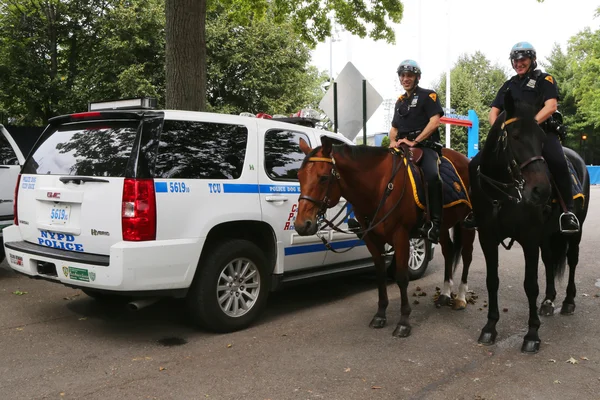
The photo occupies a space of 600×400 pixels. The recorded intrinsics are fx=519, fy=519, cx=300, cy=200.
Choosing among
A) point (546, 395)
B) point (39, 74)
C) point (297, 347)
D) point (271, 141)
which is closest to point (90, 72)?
point (39, 74)

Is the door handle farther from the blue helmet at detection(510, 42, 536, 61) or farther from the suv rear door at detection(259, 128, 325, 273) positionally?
the blue helmet at detection(510, 42, 536, 61)

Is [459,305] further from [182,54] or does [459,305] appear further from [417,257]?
[182,54]

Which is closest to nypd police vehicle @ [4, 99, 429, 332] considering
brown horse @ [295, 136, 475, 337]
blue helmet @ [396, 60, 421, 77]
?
brown horse @ [295, 136, 475, 337]

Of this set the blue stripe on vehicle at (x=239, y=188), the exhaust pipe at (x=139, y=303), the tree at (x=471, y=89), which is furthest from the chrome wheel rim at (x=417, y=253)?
the tree at (x=471, y=89)

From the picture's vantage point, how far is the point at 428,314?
6012 millimetres

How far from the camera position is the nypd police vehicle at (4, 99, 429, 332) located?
14.9 feet

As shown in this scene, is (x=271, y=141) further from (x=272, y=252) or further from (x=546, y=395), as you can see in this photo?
(x=546, y=395)

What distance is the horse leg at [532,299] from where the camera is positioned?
474 cm

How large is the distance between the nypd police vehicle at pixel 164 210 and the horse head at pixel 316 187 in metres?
0.83

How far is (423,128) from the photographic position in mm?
6000

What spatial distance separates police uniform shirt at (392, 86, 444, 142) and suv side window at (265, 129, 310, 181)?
1256 mm

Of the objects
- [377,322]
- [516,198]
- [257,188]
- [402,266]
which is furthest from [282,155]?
[516,198]

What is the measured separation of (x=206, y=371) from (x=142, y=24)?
22845 millimetres

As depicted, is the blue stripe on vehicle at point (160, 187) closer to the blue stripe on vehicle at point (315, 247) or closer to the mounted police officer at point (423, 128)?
the blue stripe on vehicle at point (315, 247)
